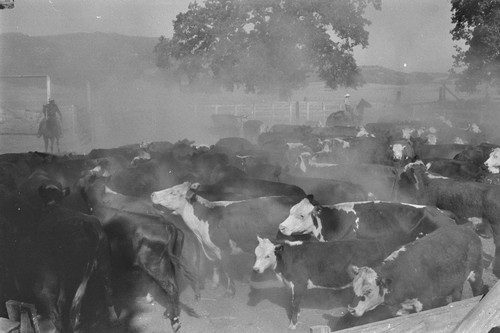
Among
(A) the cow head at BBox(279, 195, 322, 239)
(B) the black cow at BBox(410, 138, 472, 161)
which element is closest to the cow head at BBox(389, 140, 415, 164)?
(B) the black cow at BBox(410, 138, 472, 161)

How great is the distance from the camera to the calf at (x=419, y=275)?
5465mm

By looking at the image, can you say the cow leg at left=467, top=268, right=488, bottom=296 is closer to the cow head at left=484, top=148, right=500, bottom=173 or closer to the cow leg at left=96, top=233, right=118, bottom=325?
the cow leg at left=96, top=233, right=118, bottom=325

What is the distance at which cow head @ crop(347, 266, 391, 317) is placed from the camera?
5414 mm

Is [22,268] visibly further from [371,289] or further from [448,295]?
[448,295]

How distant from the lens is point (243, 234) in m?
7.52

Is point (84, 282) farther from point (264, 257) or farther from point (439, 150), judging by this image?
point (439, 150)

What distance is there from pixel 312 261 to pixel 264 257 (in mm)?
546

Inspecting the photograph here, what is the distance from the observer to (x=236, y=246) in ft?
24.7

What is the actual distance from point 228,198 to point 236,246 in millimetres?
1156

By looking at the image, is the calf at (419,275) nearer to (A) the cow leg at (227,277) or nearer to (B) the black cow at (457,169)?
(A) the cow leg at (227,277)

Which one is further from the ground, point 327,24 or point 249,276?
point 327,24

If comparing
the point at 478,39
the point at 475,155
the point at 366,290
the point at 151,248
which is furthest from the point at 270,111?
the point at 366,290

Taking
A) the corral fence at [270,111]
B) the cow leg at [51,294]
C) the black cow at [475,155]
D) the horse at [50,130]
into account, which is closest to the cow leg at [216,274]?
the cow leg at [51,294]

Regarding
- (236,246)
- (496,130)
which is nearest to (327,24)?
(496,130)
